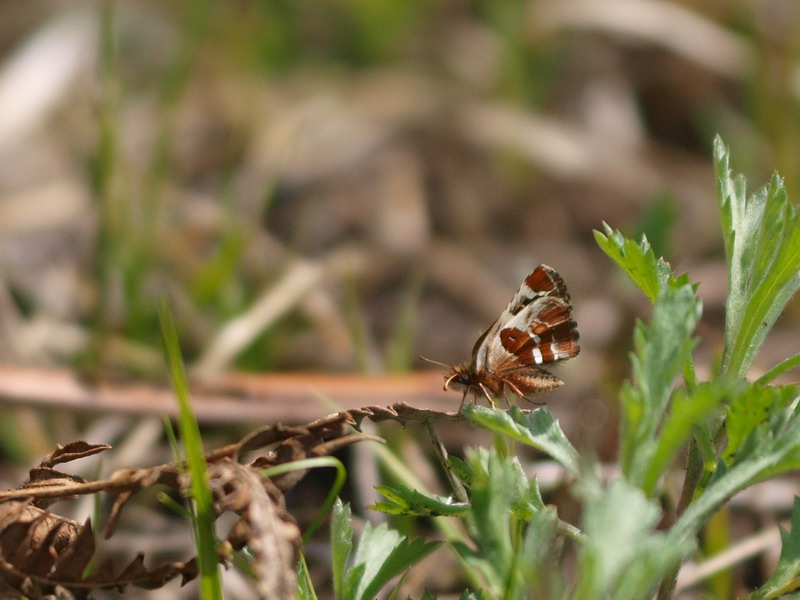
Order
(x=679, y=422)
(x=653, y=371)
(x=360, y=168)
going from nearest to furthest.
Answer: (x=679, y=422) → (x=653, y=371) → (x=360, y=168)

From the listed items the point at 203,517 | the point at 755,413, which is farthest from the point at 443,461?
the point at 755,413

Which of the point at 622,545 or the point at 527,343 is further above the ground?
the point at 527,343

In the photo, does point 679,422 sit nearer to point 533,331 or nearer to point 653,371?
point 653,371

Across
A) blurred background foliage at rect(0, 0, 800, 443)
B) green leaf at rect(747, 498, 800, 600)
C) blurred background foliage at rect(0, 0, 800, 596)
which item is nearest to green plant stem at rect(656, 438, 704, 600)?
green leaf at rect(747, 498, 800, 600)

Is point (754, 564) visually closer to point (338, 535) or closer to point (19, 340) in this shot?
point (338, 535)

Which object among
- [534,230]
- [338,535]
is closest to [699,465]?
[338,535]

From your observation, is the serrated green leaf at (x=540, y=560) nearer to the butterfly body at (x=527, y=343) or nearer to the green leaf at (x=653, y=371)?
the green leaf at (x=653, y=371)

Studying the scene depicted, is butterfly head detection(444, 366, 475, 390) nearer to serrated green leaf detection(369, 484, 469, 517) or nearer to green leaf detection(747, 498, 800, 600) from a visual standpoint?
serrated green leaf detection(369, 484, 469, 517)
